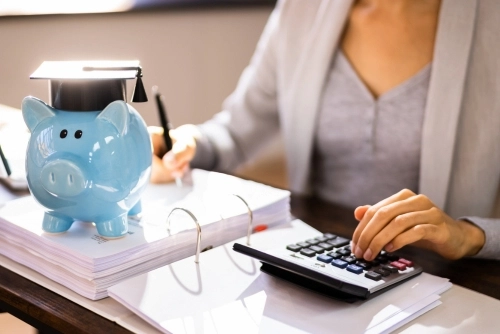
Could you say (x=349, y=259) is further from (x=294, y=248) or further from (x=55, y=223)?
(x=55, y=223)

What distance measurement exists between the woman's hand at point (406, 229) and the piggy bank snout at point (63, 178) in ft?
1.01

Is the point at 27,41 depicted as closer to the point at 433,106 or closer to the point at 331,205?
the point at 331,205

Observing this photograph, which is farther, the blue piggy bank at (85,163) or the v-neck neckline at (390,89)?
the v-neck neckline at (390,89)

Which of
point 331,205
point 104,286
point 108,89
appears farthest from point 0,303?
point 331,205

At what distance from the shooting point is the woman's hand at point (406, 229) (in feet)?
2.22

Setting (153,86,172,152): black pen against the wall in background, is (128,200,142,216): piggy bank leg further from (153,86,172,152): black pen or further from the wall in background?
(153,86,172,152): black pen

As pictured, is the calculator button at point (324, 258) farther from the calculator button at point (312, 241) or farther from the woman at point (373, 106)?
the woman at point (373, 106)

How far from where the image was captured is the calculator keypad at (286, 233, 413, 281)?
2.11ft

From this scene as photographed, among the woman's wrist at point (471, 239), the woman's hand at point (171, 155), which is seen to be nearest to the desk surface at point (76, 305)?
the woman's wrist at point (471, 239)

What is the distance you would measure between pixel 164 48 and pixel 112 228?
4.17 ft

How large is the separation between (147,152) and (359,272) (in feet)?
0.86

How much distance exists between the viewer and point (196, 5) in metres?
2.01

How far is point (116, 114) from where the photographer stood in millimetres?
638

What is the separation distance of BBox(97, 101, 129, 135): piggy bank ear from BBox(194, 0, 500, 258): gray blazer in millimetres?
462
